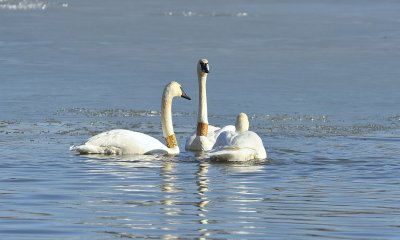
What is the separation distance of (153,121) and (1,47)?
6.55 metres

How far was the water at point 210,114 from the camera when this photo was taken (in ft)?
24.9

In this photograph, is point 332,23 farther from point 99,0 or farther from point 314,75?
point 99,0

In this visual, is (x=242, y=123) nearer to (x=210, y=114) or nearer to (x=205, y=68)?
(x=205, y=68)

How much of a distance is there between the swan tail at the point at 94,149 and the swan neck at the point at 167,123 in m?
0.77

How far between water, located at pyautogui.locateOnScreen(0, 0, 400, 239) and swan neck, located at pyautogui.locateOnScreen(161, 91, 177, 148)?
0.21 m

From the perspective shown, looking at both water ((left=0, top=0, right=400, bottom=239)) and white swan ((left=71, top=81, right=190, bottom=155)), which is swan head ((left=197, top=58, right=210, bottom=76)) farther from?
white swan ((left=71, top=81, right=190, bottom=155))

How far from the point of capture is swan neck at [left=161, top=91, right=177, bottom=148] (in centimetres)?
1201

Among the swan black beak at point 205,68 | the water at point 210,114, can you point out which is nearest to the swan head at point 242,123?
the water at point 210,114

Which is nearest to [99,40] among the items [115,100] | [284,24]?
[284,24]

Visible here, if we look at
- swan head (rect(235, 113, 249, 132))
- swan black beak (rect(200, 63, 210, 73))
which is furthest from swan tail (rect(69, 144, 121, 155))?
swan black beak (rect(200, 63, 210, 73))

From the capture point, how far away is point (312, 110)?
1456cm

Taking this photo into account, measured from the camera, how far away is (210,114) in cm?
1462

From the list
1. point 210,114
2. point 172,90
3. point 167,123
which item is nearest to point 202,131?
point 167,123

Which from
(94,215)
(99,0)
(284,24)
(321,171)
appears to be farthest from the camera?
(99,0)
